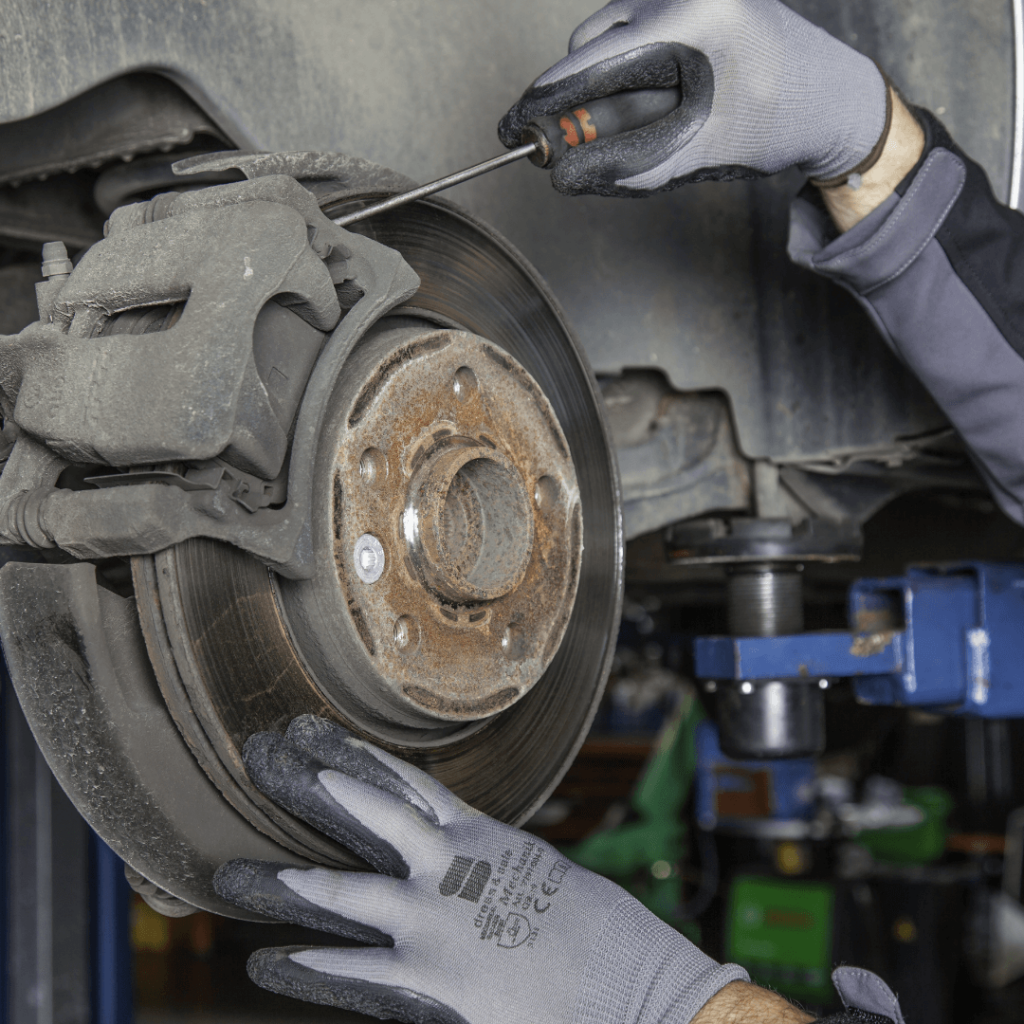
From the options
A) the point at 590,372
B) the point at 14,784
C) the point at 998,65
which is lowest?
the point at 14,784

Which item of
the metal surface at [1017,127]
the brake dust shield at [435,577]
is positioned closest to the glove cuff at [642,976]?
the brake dust shield at [435,577]

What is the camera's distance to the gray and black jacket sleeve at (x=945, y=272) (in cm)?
84

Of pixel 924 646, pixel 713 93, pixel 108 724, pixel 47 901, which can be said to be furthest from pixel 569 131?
pixel 47 901

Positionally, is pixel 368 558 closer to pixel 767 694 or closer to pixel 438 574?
pixel 438 574

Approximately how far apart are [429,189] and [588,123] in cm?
13

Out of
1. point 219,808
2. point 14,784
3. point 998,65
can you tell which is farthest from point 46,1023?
point 998,65

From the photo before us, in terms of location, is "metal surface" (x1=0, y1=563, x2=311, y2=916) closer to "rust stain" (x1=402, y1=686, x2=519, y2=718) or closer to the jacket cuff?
"rust stain" (x1=402, y1=686, x2=519, y2=718)

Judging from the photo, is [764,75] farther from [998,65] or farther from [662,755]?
[662,755]

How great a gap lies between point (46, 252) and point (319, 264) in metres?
0.16

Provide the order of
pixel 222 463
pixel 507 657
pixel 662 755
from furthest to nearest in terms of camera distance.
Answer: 1. pixel 662 755
2. pixel 507 657
3. pixel 222 463

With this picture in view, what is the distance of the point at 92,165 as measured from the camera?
804 millimetres

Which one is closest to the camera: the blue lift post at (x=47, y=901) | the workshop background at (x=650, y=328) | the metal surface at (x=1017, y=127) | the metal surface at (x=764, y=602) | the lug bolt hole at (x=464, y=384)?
the lug bolt hole at (x=464, y=384)

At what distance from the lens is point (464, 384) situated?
670mm

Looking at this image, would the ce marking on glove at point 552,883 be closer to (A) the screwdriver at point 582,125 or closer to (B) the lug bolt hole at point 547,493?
(B) the lug bolt hole at point 547,493
